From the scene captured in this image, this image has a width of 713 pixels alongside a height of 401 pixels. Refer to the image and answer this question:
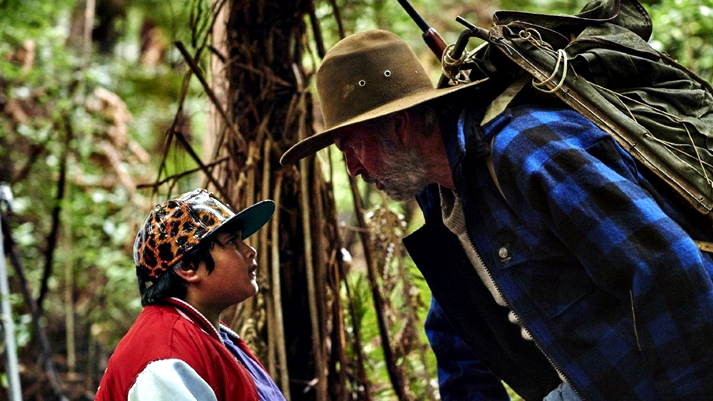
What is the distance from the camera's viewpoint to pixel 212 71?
4.03 metres

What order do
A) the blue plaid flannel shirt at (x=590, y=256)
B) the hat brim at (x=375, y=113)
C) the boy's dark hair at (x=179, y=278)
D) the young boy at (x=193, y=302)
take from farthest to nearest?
the boy's dark hair at (x=179, y=278)
the hat brim at (x=375, y=113)
the young boy at (x=193, y=302)
the blue plaid flannel shirt at (x=590, y=256)

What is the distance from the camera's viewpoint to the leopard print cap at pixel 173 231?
8.17 feet

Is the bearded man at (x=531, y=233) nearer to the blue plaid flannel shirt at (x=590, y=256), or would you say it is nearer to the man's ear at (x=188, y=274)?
the blue plaid flannel shirt at (x=590, y=256)

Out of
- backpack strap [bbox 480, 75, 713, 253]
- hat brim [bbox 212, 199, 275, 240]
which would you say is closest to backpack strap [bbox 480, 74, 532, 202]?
backpack strap [bbox 480, 75, 713, 253]

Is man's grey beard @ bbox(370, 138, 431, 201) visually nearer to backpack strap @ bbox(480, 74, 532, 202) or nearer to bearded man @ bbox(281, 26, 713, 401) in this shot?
bearded man @ bbox(281, 26, 713, 401)

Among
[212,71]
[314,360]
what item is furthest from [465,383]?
[212,71]

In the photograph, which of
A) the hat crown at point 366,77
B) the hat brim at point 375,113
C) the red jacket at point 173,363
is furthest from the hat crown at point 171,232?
the hat crown at point 366,77

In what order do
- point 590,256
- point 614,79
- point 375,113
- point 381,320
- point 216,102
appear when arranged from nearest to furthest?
point 590,256
point 614,79
point 375,113
point 216,102
point 381,320

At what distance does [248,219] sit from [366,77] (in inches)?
22.1

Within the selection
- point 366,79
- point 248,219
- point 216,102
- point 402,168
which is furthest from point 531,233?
point 216,102

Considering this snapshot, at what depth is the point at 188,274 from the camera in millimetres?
2498

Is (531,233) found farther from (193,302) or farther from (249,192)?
(249,192)

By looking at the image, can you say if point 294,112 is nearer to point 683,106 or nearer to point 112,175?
point 683,106

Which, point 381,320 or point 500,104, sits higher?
point 500,104
